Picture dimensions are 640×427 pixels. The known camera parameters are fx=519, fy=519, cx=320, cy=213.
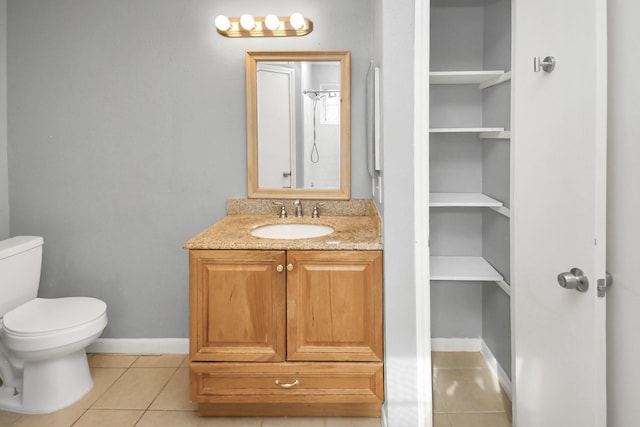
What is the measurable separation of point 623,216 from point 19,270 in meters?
2.67

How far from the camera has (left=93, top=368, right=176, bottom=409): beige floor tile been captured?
2.51 meters

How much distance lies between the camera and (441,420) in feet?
7.78

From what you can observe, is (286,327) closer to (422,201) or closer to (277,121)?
(422,201)

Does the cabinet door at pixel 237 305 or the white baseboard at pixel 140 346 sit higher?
the cabinet door at pixel 237 305

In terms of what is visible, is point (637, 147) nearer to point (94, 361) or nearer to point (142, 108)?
point (142, 108)

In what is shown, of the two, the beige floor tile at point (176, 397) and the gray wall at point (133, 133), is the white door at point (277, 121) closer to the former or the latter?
the gray wall at point (133, 133)

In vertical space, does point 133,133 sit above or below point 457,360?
above

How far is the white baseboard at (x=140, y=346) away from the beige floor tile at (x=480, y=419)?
159 cm

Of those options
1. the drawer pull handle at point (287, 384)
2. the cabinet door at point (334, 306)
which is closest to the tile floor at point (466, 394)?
the cabinet door at point (334, 306)

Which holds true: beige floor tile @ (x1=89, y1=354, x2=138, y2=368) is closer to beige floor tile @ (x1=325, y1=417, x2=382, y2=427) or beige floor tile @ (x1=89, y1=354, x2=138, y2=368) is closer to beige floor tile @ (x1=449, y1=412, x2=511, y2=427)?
beige floor tile @ (x1=325, y1=417, x2=382, y2=427)

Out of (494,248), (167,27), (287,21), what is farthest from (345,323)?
(167,27)

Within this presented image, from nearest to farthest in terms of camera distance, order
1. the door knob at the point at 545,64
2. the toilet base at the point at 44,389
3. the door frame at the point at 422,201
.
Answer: the door knob at the point at 545,64, the door frame at the point at 422,201, the toilet base at the point at 44,389

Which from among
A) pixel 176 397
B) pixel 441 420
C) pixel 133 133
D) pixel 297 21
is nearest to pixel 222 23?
pixel 297 21

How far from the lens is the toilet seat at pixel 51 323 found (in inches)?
92.0
